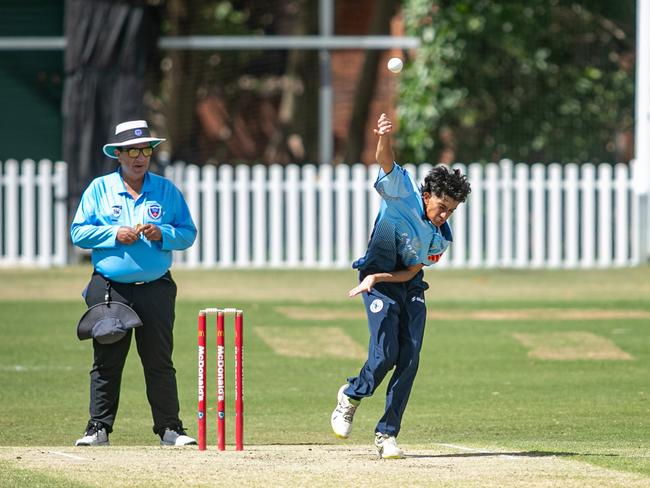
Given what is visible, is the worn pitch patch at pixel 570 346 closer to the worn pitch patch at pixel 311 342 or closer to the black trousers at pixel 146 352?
the worn pitch patch at pixel 311 342

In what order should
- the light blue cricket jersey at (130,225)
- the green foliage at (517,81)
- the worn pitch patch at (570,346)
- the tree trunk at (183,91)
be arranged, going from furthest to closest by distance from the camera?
the tree trunk at (183,91) < the green foliage at (517,81) < the worn pitch patch at (570,346) < the light blue cricket jersey at (130,225)

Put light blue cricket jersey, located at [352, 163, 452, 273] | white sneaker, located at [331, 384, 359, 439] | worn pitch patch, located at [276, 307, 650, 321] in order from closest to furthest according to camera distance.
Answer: light blue cricket jersey, located at [352, 163, 452, 273]
white sneaker, located at [331, 384, 359, 439]
worn pitch patch, located at [276, 307, 650, 321]

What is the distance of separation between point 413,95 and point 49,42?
5805 millimetres

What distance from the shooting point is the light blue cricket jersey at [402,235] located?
836cm

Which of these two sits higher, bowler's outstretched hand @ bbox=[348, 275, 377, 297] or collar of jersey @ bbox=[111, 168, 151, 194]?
A: collar of jersey @ bbox=[111, 168, 151, 194]

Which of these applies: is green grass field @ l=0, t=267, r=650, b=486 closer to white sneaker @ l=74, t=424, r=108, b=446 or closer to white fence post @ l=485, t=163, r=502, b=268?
white sneaker @ l=74, t=424, r=108, b=446

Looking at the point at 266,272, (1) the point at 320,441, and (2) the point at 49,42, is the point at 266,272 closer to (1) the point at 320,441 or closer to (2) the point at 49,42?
(2) the point at 49,42

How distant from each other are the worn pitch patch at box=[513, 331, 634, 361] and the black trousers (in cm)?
517

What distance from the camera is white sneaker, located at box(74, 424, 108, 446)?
30.7 ft

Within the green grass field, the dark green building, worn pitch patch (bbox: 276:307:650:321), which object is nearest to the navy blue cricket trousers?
the green grass field

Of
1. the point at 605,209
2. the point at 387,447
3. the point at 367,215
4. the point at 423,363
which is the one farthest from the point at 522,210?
the point at 387,447

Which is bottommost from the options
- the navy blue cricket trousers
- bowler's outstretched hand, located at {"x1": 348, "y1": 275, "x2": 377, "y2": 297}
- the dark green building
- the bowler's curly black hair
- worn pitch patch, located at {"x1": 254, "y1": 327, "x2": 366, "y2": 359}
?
worn pitch patch, located at {"x1": 254, "y1": 327, "x2": 366, "y2": 359}

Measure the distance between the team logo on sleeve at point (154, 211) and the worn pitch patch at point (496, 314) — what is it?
6851 millimetres

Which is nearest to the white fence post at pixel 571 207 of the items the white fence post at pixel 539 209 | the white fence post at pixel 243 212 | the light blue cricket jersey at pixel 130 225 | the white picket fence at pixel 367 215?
the white picket fence at pixel 367 215
